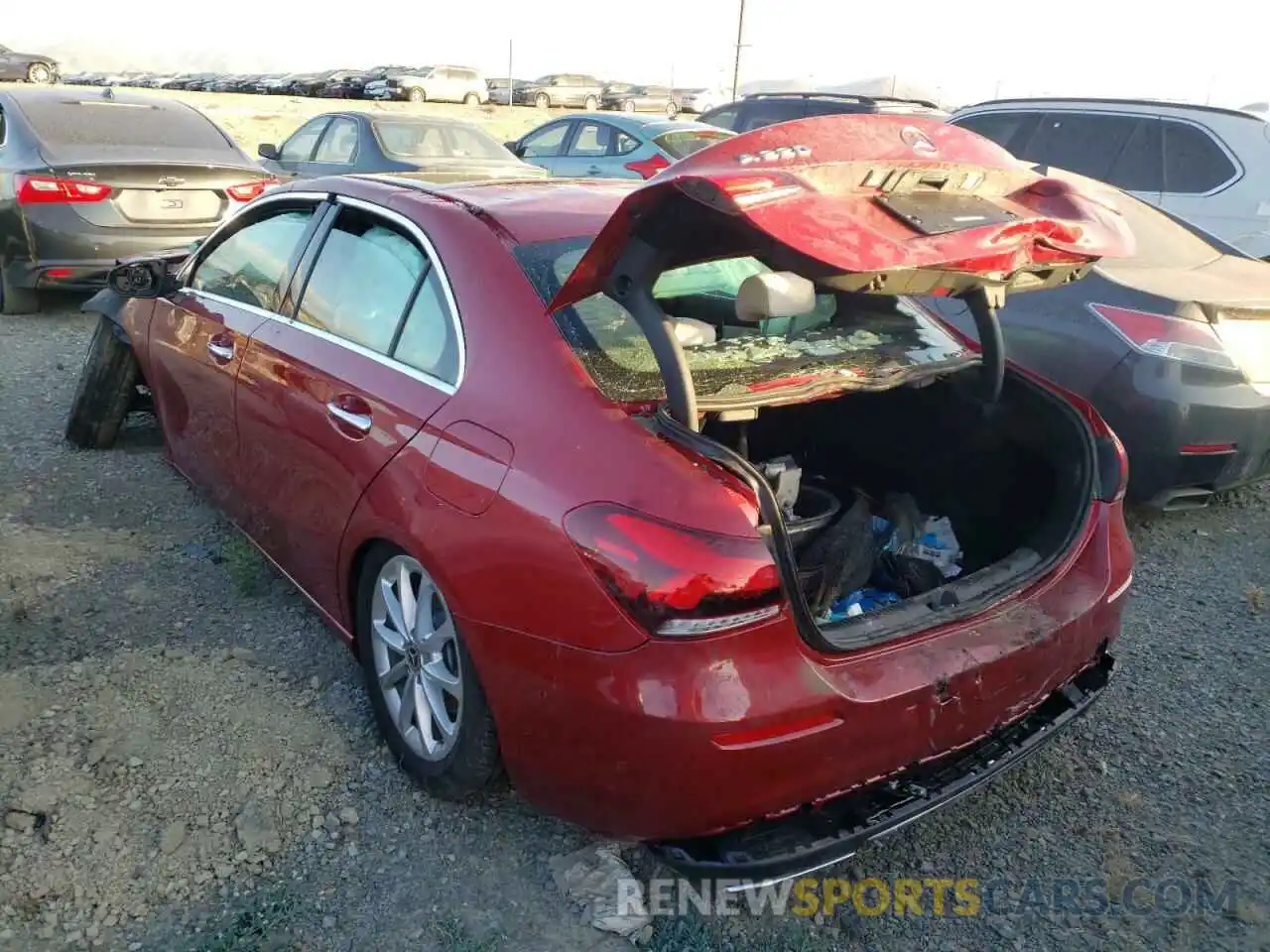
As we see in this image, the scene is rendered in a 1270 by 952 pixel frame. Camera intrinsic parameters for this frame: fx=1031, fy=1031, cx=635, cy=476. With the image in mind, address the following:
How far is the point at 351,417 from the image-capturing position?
2.84 m

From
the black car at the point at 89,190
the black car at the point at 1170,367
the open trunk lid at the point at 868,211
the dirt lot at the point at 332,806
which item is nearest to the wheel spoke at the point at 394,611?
the dirt lot at the point at 332,806

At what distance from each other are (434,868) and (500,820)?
0.23m

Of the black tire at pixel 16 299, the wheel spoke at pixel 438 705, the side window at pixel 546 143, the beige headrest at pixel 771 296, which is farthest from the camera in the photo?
the side window at pixel 546 143

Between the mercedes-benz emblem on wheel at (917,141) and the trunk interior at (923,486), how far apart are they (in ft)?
3.00

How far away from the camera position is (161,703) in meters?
3.12

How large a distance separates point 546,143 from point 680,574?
11.1 m

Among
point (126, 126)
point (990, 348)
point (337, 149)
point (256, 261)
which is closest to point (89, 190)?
point (126, 126)

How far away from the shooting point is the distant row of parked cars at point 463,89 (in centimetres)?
3700

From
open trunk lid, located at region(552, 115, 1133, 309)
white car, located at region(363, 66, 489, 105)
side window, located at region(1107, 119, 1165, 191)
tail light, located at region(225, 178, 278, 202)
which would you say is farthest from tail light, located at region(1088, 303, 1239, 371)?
white car, located at region(363, 66, 489, 105)

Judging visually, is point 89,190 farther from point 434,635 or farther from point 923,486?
point 923,486

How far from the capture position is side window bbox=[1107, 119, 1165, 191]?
7172mm

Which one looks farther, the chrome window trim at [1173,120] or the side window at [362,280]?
the chrome window trim at [1173,120]

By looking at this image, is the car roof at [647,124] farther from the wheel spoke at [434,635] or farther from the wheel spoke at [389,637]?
the wheel spoke at [434,635]

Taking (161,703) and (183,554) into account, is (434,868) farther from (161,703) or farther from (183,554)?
(183,554)
